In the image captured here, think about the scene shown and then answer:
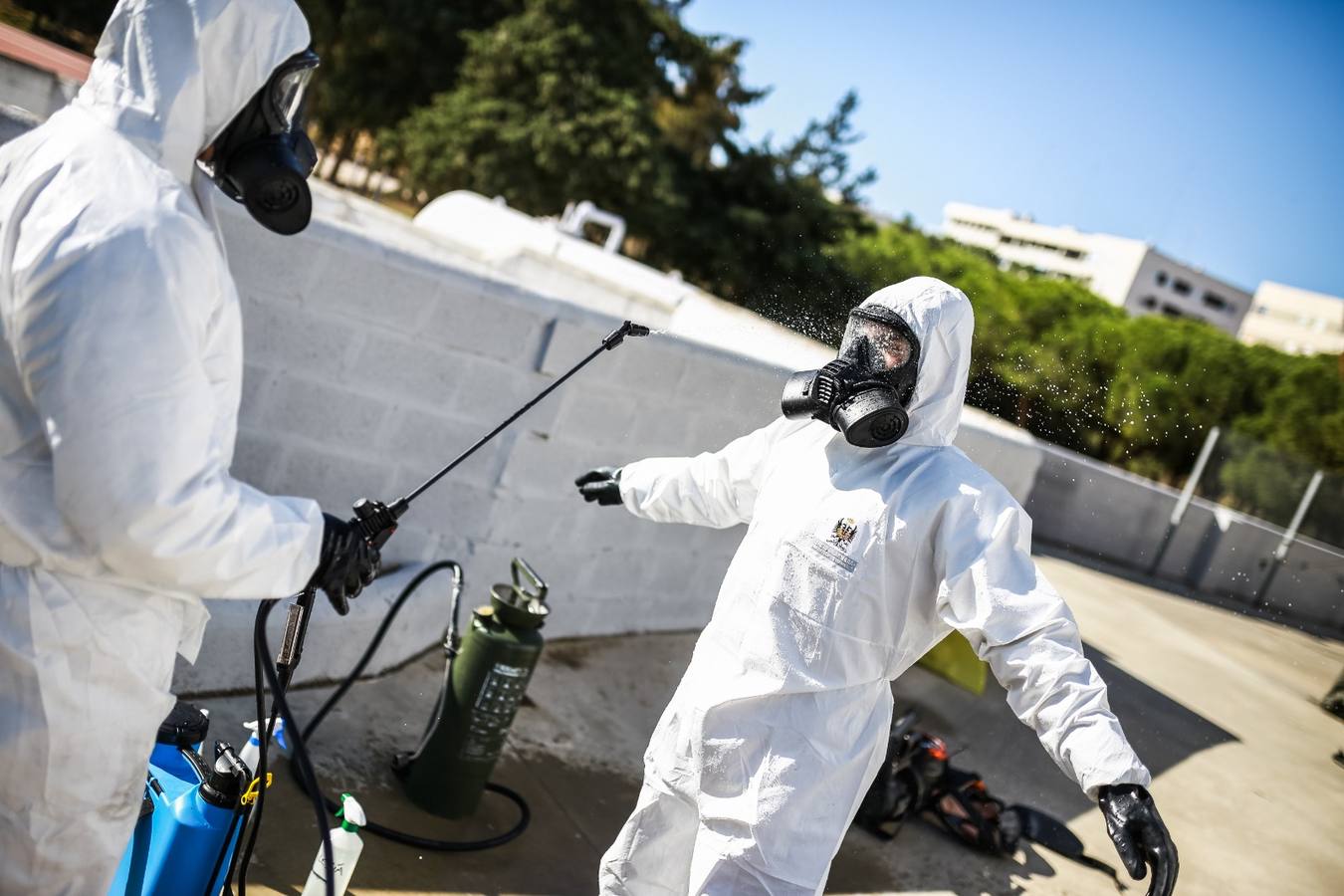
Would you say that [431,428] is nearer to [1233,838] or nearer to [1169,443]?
[1233,838]

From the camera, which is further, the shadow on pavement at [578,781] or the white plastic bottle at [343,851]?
the shadow on pavement at [578,781]

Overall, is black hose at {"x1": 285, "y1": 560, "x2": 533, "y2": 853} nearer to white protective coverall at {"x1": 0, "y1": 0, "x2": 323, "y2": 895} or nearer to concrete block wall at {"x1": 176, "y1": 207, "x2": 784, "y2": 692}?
concrete block wall at {"x1": 176, "y1": 207, "x2": 784, "y2": 692}

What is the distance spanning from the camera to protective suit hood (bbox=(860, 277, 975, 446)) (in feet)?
7.81

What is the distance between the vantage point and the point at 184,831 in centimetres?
202

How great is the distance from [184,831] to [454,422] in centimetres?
210

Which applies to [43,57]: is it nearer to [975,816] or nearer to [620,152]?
[975,816]

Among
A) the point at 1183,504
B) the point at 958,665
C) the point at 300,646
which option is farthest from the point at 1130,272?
the point at 300,646

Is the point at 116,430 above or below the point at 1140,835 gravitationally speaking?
above

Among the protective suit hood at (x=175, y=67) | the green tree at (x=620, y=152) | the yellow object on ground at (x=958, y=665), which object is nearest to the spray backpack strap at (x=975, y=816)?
the yellow object on ground at (x=958, y=665)

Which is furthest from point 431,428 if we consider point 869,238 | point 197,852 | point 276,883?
point 869,238

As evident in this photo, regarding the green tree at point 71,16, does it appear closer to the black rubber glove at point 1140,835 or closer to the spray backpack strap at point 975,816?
the spray backpack strap at point 975,816

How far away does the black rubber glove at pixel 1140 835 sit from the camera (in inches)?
73.7

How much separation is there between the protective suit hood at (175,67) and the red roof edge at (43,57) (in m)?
4.94

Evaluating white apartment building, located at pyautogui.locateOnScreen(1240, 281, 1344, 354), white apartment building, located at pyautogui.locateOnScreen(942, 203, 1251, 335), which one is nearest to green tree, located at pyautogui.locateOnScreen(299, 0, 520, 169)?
white apartment building, located at pyautogui.locateOnScreen(942, 203, 1251, 335)
